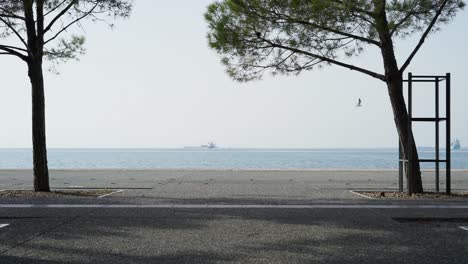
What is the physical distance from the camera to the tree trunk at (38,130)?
11.5m

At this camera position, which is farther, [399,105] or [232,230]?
[399,105]

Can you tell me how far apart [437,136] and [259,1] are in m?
5.30

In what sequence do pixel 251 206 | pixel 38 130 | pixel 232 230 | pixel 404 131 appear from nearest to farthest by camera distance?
pixel 232 230 → pixel 251 206 → pixel 404 131 → pixel 38 130

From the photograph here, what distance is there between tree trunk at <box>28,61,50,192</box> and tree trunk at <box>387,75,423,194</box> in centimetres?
830

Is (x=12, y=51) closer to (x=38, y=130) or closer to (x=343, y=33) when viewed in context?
(x=38, y=130)

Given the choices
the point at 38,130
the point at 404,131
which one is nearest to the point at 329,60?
the point at 404,131

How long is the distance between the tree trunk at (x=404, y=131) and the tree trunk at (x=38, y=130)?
27.2 ft

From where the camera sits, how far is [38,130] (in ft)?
37.9

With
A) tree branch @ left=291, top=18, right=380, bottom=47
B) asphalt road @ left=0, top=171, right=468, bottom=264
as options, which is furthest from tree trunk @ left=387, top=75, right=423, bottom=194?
asphalt road @ left=0, top=171, right=468, bottom=264

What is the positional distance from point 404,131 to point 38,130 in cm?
864

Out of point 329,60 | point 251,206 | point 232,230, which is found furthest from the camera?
point 329,60

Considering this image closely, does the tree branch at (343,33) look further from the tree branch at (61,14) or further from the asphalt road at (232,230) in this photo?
the tree branch at (61,14)

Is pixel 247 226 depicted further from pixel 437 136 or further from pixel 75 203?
pixel 437 136

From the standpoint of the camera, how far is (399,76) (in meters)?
11.5
